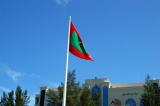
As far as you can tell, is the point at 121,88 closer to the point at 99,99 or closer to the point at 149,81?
the point at 99,99

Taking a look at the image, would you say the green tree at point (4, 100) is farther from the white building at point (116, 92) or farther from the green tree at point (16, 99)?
the white building at point (116, 92)

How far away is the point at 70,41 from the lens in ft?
78.9

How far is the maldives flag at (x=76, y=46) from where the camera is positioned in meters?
23.4

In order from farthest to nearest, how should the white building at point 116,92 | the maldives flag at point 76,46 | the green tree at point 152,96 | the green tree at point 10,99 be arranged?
the white building at point 116,92, the green tree at point 10,99, the green tree at point 152,96, the maldives flag at point 76,46

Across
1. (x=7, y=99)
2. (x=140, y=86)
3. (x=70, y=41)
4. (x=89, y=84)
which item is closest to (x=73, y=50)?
(x=70, y=41)

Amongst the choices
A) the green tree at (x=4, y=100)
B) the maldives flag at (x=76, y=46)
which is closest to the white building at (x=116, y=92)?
the green tree at (x=4, y=100)

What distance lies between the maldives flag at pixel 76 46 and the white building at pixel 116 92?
2185 inches

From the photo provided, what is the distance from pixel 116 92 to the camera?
82312 millimetres

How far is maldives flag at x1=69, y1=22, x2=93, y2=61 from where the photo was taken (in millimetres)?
23406

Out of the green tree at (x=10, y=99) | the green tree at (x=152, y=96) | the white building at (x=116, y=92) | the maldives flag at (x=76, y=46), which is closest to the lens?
the maldives flag at (x=76, y=46)

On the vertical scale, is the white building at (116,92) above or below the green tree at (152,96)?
above

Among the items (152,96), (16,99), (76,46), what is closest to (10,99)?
(16,99)

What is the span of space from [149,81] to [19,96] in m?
20.6

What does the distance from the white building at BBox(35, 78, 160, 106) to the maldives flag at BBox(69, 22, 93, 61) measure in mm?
55492
